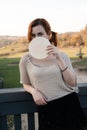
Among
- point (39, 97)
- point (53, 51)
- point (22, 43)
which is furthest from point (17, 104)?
point (22, 43)

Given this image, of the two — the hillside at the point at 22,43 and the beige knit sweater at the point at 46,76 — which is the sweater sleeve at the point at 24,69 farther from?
the hillside at the point at 22,43

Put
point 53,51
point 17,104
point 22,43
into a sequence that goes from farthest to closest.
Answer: point 22,43 → point 17,104 → point 53,51

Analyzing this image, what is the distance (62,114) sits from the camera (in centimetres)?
165

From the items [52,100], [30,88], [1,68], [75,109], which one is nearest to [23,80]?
[30,88]

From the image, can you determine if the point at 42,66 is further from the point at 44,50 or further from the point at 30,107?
the point at 30,107

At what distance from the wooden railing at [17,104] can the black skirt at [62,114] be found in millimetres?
103

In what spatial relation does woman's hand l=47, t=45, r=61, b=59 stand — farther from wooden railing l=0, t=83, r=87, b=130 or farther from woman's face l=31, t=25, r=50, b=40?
wooden railing l=0, t=83, r=87, b=130

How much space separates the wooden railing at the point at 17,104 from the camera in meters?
1.70

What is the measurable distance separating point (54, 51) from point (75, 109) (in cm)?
31

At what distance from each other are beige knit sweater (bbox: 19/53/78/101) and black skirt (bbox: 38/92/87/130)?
1.4 inches

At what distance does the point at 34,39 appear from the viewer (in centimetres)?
160

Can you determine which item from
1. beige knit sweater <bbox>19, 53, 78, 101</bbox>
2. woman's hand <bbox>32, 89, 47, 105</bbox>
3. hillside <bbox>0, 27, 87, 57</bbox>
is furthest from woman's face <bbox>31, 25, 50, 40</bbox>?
hillside <bbox>0, 27, 87, 57</bbox>

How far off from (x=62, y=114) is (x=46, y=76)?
8.1 inches

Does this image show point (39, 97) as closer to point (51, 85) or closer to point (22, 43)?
point (51, 85)
